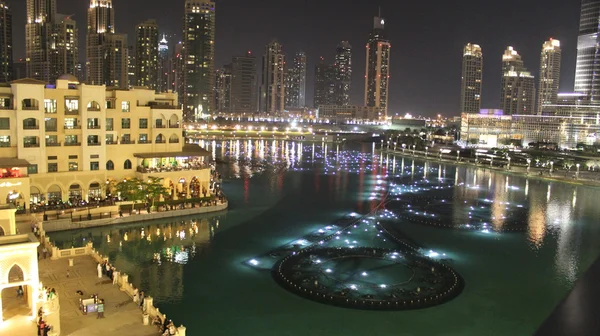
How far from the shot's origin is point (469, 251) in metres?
26.7

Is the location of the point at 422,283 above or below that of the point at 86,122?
below

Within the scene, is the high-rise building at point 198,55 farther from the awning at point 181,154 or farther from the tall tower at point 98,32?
the awning at point 181,154

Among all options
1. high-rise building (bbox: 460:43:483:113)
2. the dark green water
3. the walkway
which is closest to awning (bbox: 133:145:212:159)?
the dark green water

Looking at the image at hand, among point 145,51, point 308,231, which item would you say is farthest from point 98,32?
point 308,231

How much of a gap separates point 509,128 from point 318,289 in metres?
98.6

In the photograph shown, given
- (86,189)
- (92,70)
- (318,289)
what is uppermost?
(92,70)

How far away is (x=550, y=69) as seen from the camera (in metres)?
165

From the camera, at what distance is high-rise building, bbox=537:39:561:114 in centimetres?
16450

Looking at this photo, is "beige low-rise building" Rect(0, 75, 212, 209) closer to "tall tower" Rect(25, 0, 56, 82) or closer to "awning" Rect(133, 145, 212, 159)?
"awning" Rect(133, 145, 212, 159)

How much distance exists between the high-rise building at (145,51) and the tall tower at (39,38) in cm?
3599

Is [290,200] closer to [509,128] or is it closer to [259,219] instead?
[259,219]

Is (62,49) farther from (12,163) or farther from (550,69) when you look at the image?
(550,69)

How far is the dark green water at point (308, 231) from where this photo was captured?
18109 mm

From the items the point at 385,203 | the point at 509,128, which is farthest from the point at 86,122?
the point at 509,128
